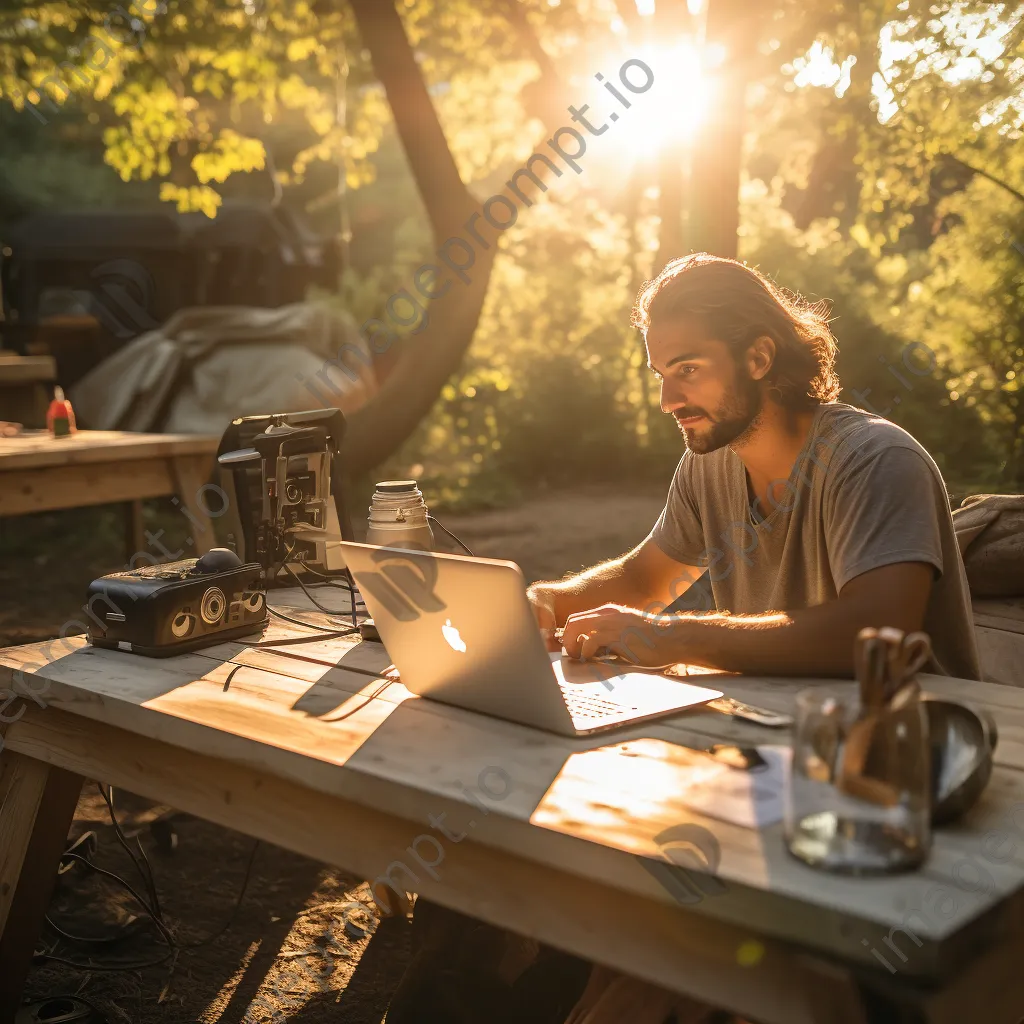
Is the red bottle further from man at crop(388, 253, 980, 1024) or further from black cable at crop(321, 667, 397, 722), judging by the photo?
black cable at crop(321, 667, 397, 722)

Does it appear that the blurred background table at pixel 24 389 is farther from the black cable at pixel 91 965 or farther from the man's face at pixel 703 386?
the man's face at pixel 703 386

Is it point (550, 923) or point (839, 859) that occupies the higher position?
point (839, 859)

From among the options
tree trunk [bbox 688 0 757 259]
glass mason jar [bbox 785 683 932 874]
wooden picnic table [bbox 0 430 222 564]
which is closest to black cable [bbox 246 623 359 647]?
glass mason jar [bbox 785 683 932 874]

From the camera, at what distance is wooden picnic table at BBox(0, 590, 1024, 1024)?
1.09m

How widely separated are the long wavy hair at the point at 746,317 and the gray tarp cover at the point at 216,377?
7.01 m

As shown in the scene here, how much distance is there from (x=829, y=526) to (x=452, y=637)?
2.92 ft

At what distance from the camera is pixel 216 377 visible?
32.3ft

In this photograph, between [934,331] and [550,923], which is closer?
[550,923]

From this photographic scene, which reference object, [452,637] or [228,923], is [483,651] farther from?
[228,923]

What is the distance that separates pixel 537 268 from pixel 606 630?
10.8m

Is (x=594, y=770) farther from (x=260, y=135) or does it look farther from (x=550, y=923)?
(x=260, y=135)

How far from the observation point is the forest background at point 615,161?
6660mm

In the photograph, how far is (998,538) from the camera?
3.29m

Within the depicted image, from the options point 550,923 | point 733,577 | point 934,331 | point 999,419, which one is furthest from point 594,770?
point 934,331
